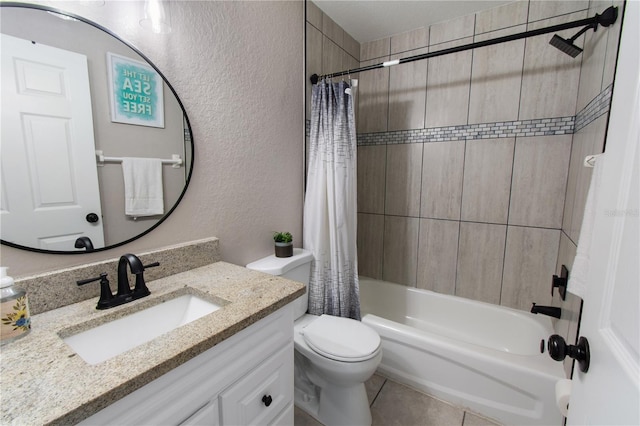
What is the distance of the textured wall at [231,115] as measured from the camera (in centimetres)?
112

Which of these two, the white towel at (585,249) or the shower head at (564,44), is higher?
the shower head at (564,44)

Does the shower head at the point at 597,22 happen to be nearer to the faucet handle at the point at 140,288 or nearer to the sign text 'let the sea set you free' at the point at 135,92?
the sign text 'let the sea set you free' at the point at 135,92

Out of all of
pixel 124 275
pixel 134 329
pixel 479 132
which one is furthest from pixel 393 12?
pixel 134 329

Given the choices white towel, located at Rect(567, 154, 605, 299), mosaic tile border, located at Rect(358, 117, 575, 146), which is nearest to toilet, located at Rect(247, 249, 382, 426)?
white towel, located at Rect(567, 154, 605, 299)

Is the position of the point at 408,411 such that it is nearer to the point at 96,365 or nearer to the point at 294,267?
the point at 294,267

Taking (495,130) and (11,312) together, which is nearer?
(11,312)

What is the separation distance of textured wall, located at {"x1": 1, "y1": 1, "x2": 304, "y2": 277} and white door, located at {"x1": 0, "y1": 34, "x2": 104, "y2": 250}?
0.09 m

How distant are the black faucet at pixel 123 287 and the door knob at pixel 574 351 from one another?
3.89ft

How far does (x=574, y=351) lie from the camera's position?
65cm

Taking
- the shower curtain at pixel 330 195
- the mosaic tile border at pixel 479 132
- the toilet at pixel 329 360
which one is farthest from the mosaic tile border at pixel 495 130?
the toilet at pixel 329 360

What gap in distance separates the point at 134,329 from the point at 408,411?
150 cm

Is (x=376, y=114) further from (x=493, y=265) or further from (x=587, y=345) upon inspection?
(x=587, y=345)

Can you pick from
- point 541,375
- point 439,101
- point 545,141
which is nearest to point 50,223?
point 541,375

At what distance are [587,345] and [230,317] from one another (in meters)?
0.88
